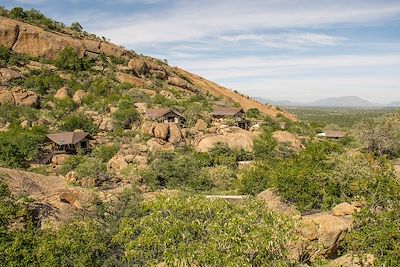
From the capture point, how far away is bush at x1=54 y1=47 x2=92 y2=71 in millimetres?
66125

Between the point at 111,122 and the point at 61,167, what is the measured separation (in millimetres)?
14135

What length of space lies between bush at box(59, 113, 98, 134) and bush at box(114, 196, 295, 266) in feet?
126

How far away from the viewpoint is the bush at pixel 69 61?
66125mm

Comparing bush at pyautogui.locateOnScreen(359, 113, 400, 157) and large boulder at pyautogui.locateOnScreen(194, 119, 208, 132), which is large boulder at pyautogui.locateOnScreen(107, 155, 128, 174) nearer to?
large boulder at pyautogui.locateOnScreen(194, 119, 208, 132)

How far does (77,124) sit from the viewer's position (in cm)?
5128

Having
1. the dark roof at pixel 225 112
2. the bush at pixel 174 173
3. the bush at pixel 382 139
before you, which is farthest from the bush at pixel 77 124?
the bush at pixel 382 139

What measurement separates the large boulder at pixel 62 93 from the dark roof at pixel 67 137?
43.7 feet

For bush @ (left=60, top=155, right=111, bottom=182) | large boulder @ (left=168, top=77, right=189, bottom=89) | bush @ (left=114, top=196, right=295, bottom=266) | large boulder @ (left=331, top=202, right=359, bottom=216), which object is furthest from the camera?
large boulder @ (left=168, top=77, right=189, bottom=89)

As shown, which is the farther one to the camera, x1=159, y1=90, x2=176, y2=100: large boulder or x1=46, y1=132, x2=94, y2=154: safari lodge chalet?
x1=159, y1=90, x2=176, y2=100: large boulder

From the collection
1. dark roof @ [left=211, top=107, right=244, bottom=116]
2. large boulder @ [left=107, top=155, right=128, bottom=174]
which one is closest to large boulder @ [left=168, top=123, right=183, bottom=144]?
large boulder @ [left=107, top=155, right=128, bottom=174]

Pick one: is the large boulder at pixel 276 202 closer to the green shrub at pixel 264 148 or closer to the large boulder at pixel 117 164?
the large boulder at pixel 117 164

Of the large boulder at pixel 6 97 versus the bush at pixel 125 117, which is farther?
the large boulder at pixel 6 97

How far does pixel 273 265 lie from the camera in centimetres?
1316

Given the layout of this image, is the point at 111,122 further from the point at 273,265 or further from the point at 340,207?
the point at 273,265
